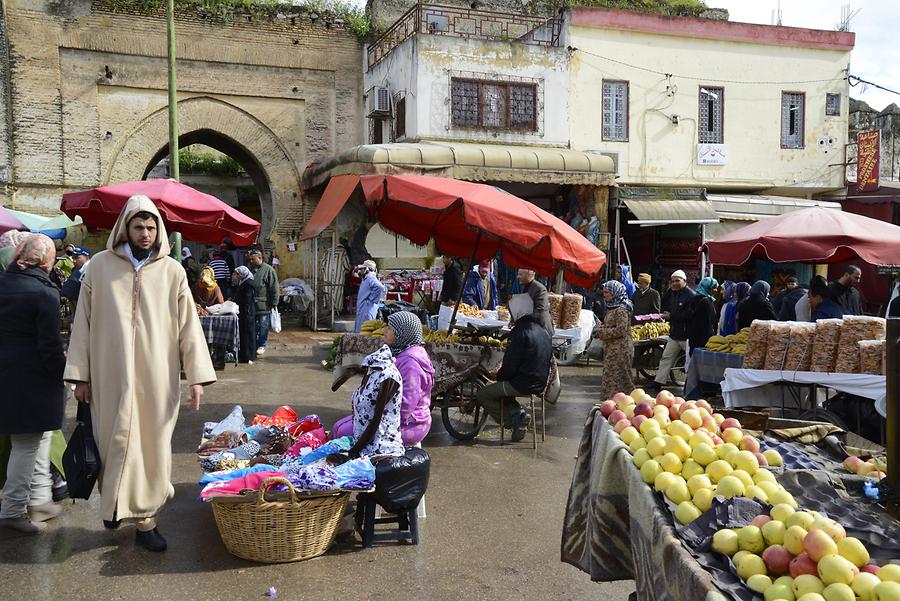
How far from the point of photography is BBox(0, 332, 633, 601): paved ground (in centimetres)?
433

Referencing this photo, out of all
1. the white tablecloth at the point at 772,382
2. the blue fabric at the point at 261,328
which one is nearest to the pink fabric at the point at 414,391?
the white tablecloth at the point at 772,382

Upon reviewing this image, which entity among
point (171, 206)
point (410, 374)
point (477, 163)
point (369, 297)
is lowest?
point (410, 374)

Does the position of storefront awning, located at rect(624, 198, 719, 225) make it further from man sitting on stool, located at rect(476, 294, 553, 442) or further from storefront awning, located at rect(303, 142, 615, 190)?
man sitting on stool, located at rect(476, 294, 553, 442)

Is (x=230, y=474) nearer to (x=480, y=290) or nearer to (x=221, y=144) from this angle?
(x=480, y=290)

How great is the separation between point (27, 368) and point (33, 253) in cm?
75

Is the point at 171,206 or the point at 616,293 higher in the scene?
the point at 171,206

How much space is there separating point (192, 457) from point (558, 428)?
3.98 m

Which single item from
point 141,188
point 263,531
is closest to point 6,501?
point 263,531

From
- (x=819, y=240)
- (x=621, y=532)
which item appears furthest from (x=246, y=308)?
(x=621, y=532)

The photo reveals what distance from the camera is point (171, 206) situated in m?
10.0

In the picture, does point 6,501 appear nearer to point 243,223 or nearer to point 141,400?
point 141,400

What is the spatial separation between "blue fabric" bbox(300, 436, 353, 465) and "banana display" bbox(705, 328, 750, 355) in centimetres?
521

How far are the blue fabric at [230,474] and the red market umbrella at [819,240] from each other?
6578 millimetres

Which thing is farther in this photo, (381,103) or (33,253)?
(381,103)
